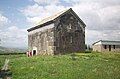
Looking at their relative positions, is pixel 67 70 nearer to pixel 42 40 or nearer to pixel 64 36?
pixel 64 36

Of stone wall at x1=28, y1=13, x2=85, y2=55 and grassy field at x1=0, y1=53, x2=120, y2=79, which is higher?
stone wall at x1=28, y1=13, x2=85, y2=55

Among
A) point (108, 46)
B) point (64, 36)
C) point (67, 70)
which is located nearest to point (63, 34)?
point (64, 36)

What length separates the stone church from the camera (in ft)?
177

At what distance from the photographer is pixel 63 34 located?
54.9 m

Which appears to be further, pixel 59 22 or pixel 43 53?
pixel 43 53

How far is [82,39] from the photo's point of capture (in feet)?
187

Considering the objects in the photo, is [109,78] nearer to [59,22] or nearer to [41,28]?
[59,22]

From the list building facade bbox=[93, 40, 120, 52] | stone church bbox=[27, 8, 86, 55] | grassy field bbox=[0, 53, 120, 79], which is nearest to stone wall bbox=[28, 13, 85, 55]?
stone church bbox=[27, 8, 86, 55]

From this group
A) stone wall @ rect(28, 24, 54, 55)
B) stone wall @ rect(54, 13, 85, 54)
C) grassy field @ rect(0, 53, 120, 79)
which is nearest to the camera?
grassy field @ rect(0, 53, 120, 79)

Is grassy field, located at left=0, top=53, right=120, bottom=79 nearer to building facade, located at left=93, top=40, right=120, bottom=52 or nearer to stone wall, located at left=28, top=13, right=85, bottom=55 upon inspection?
stone wall, located at left=28, top=13, right=85, bottom=55

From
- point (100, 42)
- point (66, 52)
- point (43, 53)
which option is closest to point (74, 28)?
point (66, 52)

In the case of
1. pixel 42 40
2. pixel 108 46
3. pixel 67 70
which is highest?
pixel 42 40

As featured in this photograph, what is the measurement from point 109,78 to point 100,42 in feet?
219

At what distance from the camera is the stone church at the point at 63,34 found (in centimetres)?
5381
